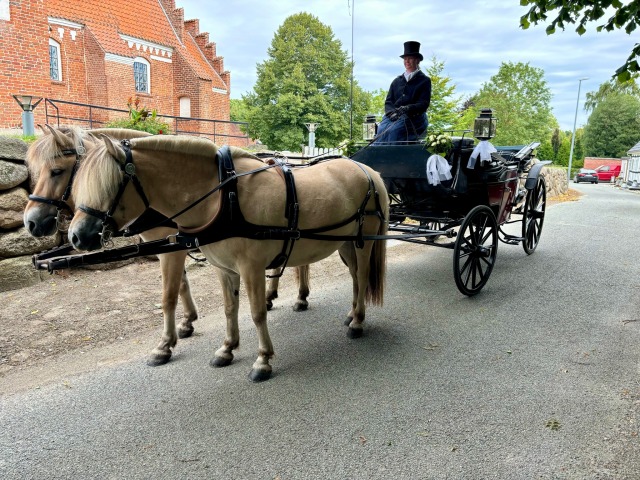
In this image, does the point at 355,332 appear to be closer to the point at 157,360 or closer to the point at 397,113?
the point at 157,360

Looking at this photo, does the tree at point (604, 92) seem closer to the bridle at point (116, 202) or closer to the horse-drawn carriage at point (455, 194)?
the horse-drawn carriage at point (455, 194)

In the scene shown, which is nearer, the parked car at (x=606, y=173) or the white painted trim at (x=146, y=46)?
the white painted trim at (x=146, y=46)

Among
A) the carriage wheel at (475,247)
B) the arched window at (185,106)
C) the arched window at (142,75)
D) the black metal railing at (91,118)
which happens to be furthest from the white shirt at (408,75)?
the arched window at (185,106)

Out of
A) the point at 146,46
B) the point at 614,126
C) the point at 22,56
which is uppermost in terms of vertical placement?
the point at 614,126

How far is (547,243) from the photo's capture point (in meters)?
8.93

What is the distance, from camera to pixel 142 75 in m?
20.2

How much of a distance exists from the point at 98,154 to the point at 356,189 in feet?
7.14

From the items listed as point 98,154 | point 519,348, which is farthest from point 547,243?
point 98,154

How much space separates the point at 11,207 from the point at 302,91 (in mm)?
26838

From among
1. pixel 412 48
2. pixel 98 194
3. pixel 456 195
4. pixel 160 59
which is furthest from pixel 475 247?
pixel 160 59

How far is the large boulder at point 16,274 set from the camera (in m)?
5.45

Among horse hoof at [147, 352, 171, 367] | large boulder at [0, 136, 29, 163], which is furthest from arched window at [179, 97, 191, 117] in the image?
horse hoof at [147, 352, 171, 367]

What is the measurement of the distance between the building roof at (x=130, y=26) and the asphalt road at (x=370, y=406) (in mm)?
17227

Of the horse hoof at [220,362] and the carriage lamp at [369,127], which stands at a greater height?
the carriage lamp at [369,127]
